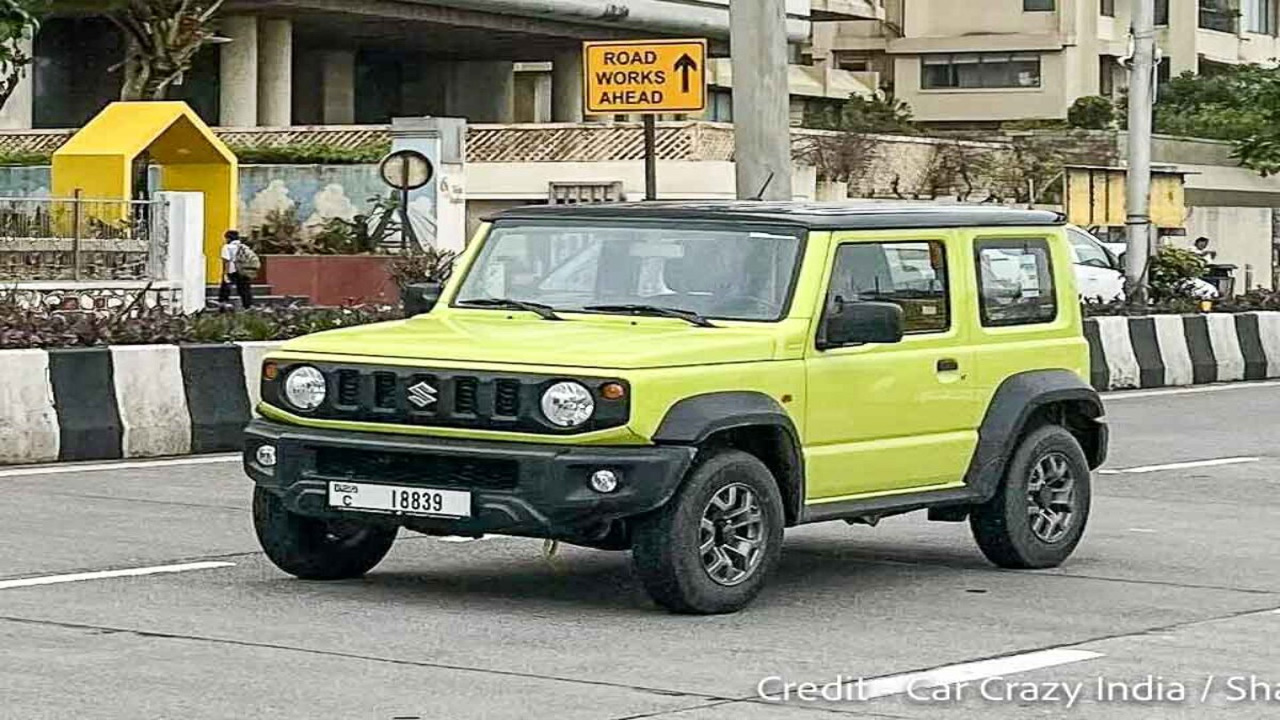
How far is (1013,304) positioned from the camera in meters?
11.8

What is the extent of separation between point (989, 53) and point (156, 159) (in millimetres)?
40887

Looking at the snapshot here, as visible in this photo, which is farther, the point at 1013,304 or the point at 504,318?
the point at 1013,304

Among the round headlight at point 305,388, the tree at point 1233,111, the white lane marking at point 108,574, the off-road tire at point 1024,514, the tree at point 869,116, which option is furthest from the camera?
the tree at point 1233,111

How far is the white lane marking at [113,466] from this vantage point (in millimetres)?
15227

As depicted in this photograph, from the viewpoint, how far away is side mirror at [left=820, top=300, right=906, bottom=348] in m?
10.4

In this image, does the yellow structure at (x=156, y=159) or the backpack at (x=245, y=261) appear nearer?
the yellow structure at (x=156, y=159)

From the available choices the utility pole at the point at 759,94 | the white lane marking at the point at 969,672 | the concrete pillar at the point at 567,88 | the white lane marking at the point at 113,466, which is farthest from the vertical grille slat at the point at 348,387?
the concrete pillar at the point at 567,88

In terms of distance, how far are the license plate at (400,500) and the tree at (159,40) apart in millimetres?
32029

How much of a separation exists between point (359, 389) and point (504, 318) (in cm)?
90

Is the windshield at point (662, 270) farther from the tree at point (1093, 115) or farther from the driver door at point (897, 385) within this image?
the tree at point (1093, 115)

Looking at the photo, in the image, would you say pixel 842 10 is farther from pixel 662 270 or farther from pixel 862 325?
pixel 862 325

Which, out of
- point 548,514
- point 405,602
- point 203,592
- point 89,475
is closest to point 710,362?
point 548,514

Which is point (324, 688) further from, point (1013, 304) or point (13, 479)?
point (13, 479)

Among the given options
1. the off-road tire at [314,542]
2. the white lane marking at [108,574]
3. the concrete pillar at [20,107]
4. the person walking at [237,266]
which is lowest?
the white lane marking at [108,574]
